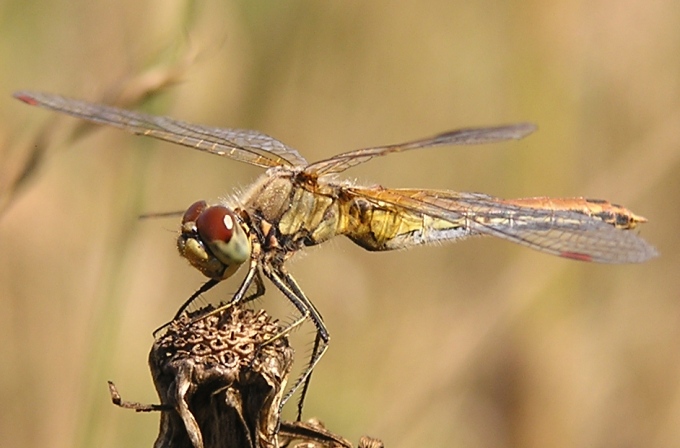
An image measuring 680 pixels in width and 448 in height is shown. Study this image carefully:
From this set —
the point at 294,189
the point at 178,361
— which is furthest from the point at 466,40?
the point at 178,361

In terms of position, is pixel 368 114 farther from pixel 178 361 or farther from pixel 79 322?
pixel 178 361

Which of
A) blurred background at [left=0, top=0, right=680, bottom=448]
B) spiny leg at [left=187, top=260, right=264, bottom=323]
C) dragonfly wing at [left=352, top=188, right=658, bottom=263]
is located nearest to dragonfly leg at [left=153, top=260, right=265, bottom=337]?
spiny leg at [left=187, top=260, right=264, bottom=323]

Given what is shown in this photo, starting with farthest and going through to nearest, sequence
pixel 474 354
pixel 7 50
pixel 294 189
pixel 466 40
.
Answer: pixel 466 40, pixel 7 50, pixel 474 354, pixel 294 189

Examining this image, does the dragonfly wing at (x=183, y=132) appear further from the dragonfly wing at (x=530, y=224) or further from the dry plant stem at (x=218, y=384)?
the dry plant stem at (x=218, y=384)

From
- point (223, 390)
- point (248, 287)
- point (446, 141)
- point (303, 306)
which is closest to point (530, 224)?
point (446, 141)

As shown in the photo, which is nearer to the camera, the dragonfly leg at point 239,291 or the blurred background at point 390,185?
the dragonfly leg at point 239,291

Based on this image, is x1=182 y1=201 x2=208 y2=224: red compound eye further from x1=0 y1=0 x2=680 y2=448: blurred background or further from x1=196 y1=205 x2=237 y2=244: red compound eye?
x1=0 y1=0 x2=680 y2=448: blurred background

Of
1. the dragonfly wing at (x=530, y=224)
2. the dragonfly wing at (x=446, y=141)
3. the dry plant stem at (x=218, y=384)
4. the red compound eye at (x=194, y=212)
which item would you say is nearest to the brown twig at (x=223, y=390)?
the dry plant stem at (x=218, y=384)
